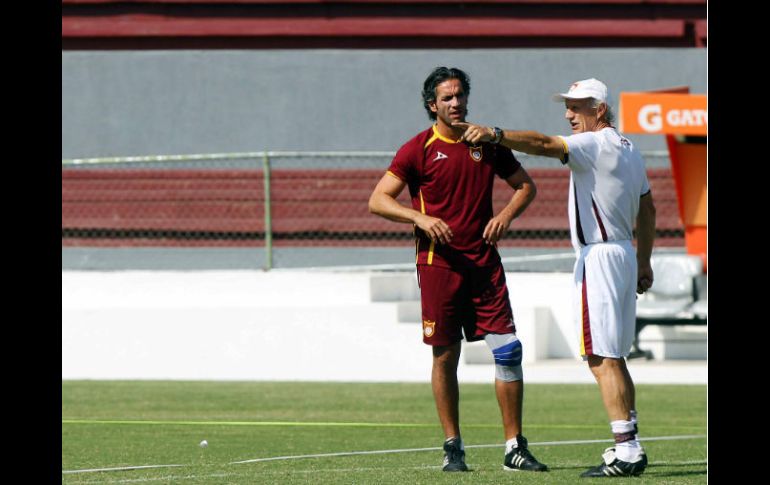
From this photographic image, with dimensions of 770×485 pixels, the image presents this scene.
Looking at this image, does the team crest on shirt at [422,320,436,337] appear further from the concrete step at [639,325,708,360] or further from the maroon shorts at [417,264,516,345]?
the concrete step at [639,325,708,360]

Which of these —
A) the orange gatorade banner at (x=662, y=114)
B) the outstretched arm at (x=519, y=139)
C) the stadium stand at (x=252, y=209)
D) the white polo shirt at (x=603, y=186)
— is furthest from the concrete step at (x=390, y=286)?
the outstretched arm at (x=519, y=139)

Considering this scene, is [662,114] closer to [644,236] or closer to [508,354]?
[644,236]

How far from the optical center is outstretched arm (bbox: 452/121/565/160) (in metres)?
6.51

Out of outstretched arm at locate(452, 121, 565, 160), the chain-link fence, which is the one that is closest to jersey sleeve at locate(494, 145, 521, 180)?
outstretched arm at locate(452, 121, 565, 160)

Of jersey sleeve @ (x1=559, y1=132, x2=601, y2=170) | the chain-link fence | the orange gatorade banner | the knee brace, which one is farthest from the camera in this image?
the chain-link fence

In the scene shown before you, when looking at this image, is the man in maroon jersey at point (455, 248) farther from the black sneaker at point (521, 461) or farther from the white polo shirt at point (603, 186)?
the white polo shirt at point (603, 186)

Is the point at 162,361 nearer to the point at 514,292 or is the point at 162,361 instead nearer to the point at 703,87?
the point at 514,292

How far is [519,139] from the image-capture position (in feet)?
21.5

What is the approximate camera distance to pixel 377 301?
16328 mm

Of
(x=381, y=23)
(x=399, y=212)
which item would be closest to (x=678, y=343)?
(x=381, y=23)

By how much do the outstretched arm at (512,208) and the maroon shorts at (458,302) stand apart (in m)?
0.20

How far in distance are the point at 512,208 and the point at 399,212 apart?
22.2 inches

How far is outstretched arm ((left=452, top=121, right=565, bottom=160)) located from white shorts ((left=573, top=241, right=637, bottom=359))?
0.60m
